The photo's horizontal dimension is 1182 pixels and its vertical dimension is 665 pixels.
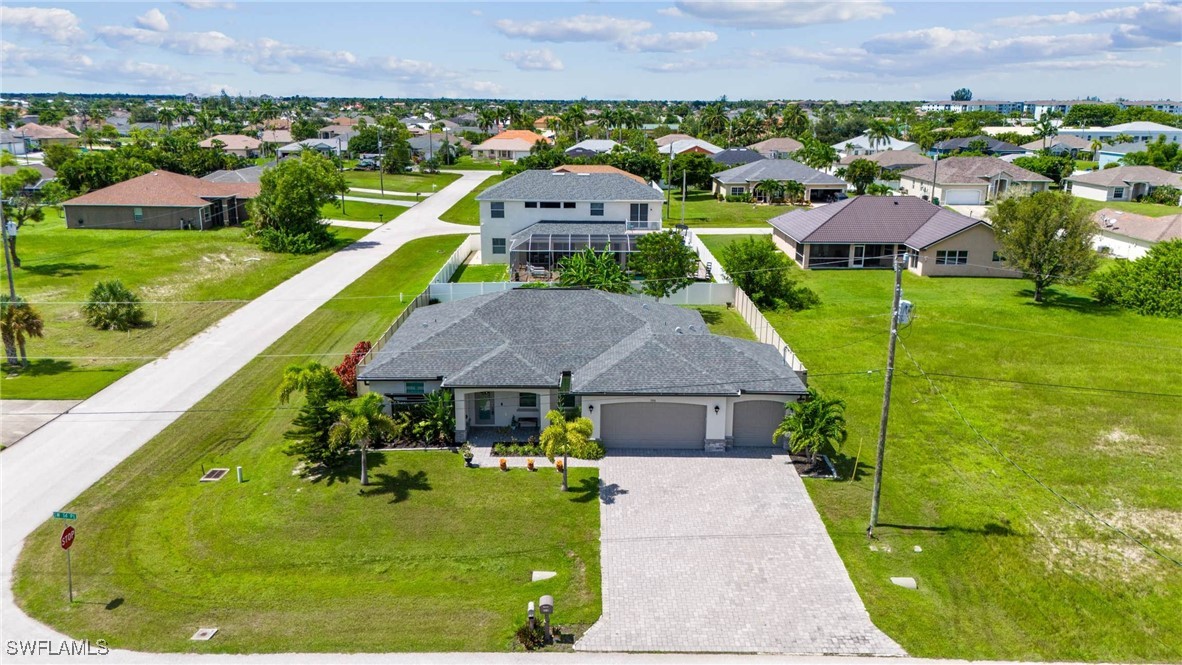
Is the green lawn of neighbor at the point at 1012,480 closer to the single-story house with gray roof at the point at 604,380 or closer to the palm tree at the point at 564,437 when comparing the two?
the single-story house with gray roof at the point at 604,380

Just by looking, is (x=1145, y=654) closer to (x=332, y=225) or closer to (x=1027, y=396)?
(x=1027, y=396)

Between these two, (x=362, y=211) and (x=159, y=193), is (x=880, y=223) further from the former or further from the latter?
(x=159, y=193)

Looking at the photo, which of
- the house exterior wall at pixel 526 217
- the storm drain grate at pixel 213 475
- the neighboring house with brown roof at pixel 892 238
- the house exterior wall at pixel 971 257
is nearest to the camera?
the storm drain grate at pixel 213 475

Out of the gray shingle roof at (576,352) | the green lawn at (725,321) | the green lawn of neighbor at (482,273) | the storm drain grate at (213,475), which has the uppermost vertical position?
the gray shingle roof at (576,352)

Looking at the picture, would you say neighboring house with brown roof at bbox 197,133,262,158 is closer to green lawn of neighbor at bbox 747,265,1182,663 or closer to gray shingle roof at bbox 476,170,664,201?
gray shingle roof at bbox 476,170,664,201

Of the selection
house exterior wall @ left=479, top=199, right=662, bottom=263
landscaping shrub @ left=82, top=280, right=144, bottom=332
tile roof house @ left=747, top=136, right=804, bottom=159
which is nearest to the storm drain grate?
landscaping shrub @ left=82, top=280, right=144, bottom=332

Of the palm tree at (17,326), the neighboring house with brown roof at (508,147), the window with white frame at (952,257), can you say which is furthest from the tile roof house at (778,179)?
the palm tree at (17,326)
